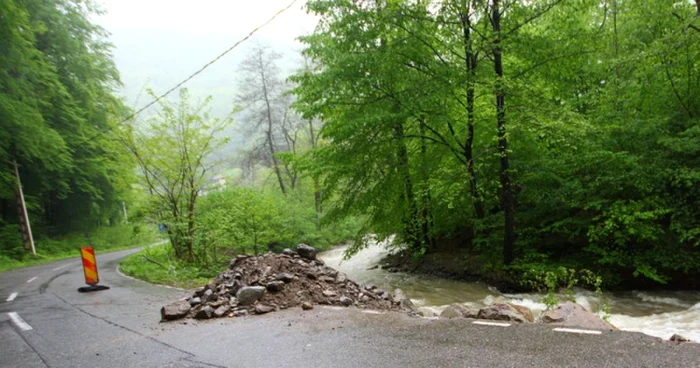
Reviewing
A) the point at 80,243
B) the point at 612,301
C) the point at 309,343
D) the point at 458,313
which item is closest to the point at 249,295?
the point at 309,343

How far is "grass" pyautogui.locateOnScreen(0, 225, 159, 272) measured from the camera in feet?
62.1

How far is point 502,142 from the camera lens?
1059cm

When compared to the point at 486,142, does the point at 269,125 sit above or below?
above

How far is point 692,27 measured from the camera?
970cm

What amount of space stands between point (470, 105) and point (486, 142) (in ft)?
4.78

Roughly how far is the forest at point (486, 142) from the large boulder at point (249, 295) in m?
4.61

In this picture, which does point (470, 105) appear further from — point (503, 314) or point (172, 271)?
point (172, 271)

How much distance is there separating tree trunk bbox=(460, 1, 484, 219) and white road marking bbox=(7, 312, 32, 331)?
10029 mm

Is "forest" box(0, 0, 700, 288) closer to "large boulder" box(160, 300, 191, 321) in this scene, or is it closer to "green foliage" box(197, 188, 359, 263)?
"green foliage" box(197, 188, 359, 263)

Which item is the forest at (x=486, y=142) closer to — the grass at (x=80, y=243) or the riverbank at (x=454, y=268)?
the riverbank at (x=454, y=268)

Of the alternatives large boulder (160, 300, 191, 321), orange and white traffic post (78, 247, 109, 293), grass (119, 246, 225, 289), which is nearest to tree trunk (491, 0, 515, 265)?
large boulder (160, 300, 191, 321)

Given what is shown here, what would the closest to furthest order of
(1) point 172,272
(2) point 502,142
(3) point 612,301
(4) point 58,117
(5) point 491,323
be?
(5) point 491,323, (3) point 612,301, (2) point 502,142, (1) point 172,272, (4) point 58,117

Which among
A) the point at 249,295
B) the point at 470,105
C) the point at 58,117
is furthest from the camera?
the point at 58,117

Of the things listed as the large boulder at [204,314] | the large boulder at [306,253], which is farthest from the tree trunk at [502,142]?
the large boulder at [204,314]
